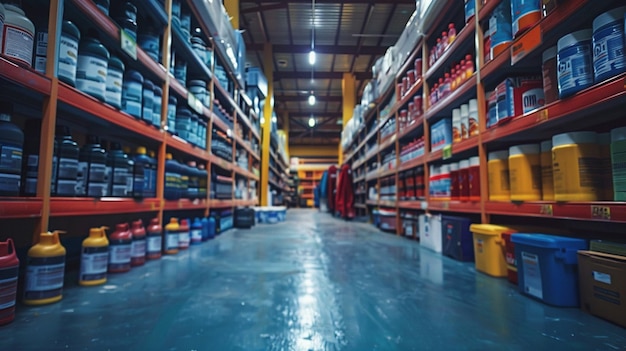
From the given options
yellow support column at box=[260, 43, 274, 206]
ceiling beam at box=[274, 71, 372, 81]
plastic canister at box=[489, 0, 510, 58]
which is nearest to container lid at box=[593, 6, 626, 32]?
plastic canister at box=[489, 0, 510, 58]

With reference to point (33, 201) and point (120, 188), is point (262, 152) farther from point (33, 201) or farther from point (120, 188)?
point (33, 201)

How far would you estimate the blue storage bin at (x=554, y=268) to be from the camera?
117 cm

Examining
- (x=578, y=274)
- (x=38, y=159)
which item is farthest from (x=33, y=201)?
(x=578, y=274)

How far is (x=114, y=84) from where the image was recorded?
170 cm

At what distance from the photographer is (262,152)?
25.9 ft

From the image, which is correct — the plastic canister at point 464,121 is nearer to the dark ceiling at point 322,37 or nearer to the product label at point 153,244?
the dark ceiling at point 322,37

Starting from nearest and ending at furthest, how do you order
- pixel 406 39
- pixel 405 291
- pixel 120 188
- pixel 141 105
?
1. pixel 405 291
2. pixel 120 188
3. pixel 141 105
4. pixel 406 39

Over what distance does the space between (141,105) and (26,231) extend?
0.98 meters

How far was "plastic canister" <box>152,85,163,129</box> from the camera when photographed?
2123 millimetres

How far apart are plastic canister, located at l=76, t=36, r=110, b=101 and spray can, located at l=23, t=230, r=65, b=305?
2.61 feet

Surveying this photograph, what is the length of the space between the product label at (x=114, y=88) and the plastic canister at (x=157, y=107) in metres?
0.38

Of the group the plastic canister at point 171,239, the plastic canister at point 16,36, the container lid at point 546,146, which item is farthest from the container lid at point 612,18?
the plastic canister at point 171,239

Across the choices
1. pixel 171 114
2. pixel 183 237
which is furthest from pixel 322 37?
pixel 183 237

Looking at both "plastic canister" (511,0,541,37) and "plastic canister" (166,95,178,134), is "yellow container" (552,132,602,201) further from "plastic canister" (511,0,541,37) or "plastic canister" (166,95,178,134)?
"plastic canister" (166,95,178,134)
